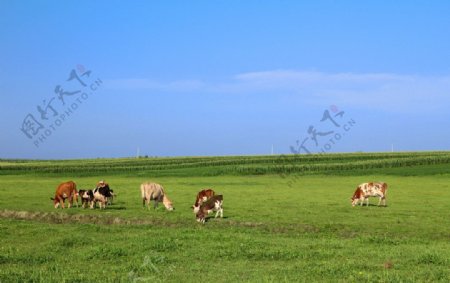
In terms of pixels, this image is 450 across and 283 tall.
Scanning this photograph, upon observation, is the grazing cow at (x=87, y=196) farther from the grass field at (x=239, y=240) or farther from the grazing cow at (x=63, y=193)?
the grass field at (x=239, y=240)

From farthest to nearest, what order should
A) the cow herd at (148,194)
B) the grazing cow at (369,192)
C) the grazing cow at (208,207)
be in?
the grazing cow at (369,192)
the cow herd at (148,194)
the grazing cow at (208,207)

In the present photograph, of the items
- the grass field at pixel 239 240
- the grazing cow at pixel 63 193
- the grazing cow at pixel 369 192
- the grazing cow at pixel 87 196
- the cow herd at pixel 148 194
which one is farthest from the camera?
the grazing cow at pixel 63 193

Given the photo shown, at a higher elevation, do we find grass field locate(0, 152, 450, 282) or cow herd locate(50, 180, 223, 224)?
cow herd locate(50, 180, 223, 224)

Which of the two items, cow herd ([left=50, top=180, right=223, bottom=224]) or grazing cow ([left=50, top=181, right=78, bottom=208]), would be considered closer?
cow herd ([left=50, top=180, right=223, bottom=224])

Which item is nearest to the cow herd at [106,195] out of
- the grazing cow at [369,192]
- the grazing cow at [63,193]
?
the grazing cow at [63,193]

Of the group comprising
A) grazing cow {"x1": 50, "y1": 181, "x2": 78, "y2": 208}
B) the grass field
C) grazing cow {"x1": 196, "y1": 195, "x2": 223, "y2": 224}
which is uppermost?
grazing cow {"x1": 50, "y1": 181, "x2": 78, "y2": 208}

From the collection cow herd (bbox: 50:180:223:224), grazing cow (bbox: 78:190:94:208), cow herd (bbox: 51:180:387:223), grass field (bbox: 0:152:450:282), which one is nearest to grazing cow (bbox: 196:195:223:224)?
grass field (bbox: 0:152:450:282)

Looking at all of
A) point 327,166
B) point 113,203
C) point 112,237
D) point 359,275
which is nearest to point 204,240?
point 112,237

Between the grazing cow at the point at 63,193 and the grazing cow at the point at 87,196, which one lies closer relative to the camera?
the grazing cow at the point at 87,196

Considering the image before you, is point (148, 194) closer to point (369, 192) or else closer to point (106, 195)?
point (106, 195)

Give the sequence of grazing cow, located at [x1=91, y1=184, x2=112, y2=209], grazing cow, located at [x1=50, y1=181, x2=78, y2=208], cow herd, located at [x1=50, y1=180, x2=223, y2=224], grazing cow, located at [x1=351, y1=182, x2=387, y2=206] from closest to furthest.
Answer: cow herd, located at [x1=50, y1=180, x2=223, y2=224] → grazing cow, located at [x1=91, y1=184, x2=112, y2=209] → grazing cow, located at [x1=351, y1=182, x2=387, y2=206] → grazing cow, located at [x1=50, y1=181, x2=78, y2=208]

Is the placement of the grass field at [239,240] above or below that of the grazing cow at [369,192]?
below

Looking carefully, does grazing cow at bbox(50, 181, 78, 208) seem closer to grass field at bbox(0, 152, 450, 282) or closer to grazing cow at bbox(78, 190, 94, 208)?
grass field at bbox(0, 152, 450, 282)

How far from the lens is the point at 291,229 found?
2506 centimetres
